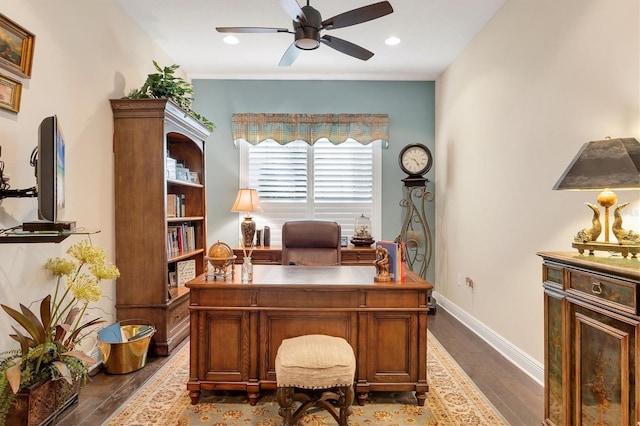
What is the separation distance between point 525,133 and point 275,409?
2718 mm

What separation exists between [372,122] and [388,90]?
519mm

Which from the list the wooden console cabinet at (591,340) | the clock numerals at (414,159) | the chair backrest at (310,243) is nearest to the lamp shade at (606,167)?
the wooden console cabinet at (591,340)

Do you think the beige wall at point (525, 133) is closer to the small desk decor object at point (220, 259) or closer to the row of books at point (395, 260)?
the row of books at point (395, 260)

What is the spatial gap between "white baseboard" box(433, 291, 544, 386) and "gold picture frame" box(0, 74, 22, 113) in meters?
3.75

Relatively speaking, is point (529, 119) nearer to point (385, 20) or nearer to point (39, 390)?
point (385, 20)

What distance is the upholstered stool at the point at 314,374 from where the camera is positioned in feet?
6.33

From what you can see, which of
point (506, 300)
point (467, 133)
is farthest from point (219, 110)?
point (506, 300)

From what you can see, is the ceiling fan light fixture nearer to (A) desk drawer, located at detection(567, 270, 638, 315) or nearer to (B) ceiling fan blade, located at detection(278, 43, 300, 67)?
(B) ceiling fan blade, located at detection(278, 43, 300, 67)

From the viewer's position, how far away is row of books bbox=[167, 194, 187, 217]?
12.0ft

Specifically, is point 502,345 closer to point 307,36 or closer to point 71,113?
point 307,36

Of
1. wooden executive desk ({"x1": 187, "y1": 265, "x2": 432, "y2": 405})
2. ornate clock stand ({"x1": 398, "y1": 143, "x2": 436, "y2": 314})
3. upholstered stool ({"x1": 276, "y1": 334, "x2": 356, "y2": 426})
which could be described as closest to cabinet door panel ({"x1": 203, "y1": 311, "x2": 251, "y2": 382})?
wooden executive desk ({"x1": 187, "y1": 265, "x2": 432, "y2": 405})

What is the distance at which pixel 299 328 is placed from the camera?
2.34m

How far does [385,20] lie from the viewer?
3480 mm

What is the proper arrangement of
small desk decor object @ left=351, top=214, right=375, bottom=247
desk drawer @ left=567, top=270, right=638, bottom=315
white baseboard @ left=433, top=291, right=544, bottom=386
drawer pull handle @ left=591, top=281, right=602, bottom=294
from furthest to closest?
small desk decor object @ left=351, top=214, right=375, bottom=247, white baseboard @ left=433, top=291, right=544, bottom=386, drawer pull handle @ left=591, top=281, right=602, bottom=294, desk drawer @ left=567, top=270, right=638, bottom=315
